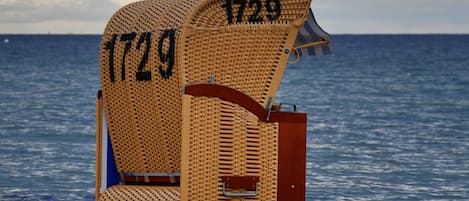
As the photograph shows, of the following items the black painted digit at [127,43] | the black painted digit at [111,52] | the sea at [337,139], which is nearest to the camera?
the black painted digit at [127,43]

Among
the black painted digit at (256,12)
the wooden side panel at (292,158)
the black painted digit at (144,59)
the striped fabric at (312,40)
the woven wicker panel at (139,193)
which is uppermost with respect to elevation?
the black painted digit at (256,12)

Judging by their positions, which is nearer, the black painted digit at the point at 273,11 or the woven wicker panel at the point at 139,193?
the black painted digit at the point at 273,11

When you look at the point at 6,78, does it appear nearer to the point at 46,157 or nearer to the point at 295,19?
the point at 46,157

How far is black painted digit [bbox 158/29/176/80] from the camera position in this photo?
7.44 m

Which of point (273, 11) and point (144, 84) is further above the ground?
point (273, 11)

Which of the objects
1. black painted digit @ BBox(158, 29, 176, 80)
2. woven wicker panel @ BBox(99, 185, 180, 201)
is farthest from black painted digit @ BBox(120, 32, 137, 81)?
woven wicker panel @ BBox(99, 185, 180, 201)

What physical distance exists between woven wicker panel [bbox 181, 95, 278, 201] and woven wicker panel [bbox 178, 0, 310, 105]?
0.22 meters

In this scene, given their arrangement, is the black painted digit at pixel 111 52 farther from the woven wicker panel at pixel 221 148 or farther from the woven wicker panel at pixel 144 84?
the woven wicker panel at pixel 221 148

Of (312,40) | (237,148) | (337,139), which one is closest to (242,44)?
(237,148)

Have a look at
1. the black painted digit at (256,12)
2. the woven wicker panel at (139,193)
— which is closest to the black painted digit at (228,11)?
the black painted digit at (256,12)

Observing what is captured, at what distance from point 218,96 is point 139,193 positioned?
3.14 ft

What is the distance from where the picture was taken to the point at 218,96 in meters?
7.34

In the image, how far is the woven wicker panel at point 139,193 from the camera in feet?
25.1

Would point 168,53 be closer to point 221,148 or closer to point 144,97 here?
point 144,97
